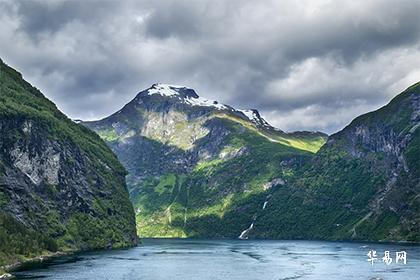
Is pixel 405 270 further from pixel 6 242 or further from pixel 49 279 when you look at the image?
pixel 6 242

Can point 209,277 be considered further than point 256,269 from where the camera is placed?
No

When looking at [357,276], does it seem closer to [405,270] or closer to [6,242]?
[405,270]

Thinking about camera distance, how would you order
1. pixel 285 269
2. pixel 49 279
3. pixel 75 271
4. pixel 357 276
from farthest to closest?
pixel 285 269, pixel 75 271, pixel 357 276, pixel 49 279

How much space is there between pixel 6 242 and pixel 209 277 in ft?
247

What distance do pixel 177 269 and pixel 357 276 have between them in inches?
2395

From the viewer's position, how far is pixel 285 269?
19262cm

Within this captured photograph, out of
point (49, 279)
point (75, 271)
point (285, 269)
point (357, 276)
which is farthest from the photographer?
point (285, 269)

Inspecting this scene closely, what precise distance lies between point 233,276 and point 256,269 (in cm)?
2377

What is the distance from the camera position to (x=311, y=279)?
16388cm

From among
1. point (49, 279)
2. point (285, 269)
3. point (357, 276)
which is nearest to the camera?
point (49, 279)

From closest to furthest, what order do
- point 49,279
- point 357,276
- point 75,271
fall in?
point 49,279, point 357,276, point 75,271

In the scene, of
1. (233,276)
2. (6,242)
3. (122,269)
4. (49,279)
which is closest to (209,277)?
(233,276)

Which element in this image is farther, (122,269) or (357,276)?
(122,269)

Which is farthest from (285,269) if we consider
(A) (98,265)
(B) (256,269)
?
(A) (98,265)
